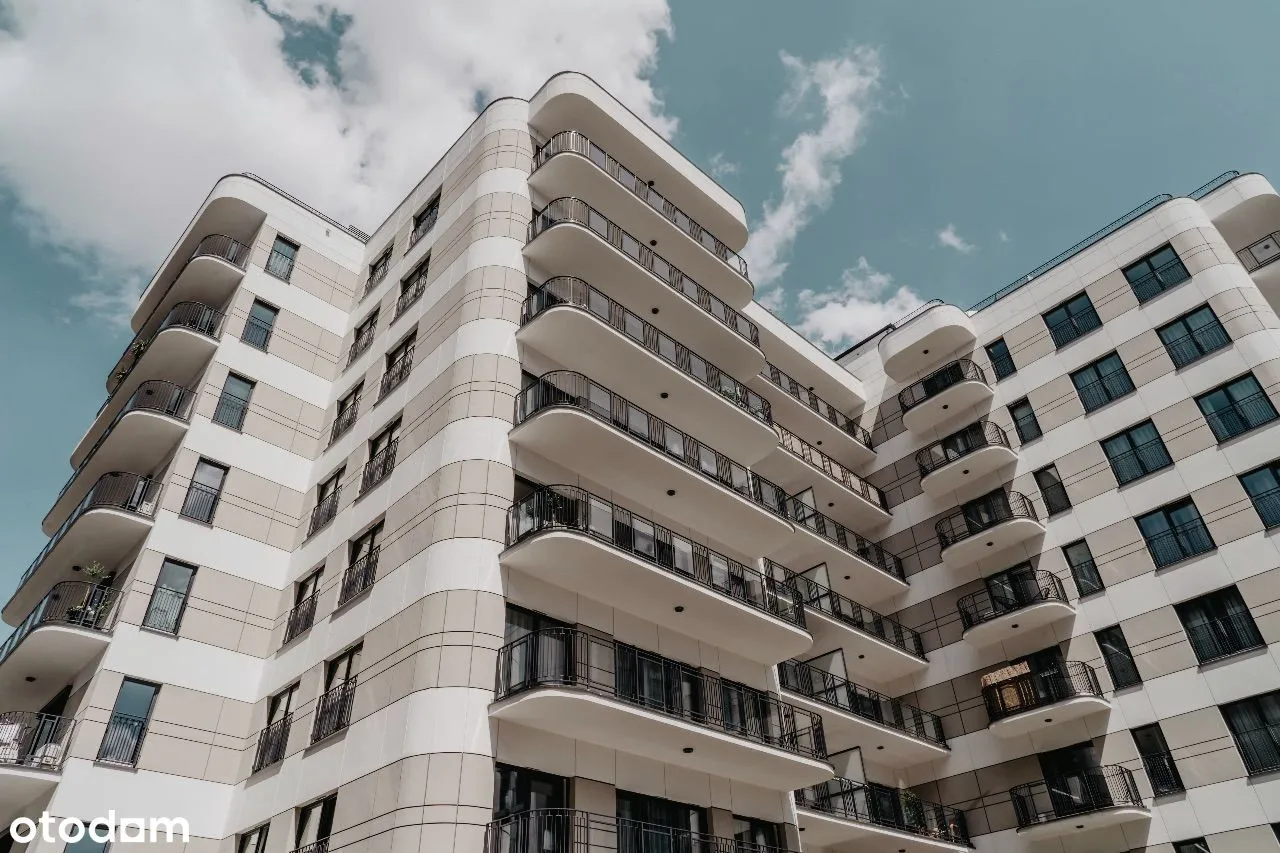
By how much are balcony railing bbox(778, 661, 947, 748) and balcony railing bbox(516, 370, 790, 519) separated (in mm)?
5851

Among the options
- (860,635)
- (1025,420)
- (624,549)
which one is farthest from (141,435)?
(1025,420)

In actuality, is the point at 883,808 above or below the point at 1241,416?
below

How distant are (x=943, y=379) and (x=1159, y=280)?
847 centimetres

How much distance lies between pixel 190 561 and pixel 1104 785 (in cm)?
2693

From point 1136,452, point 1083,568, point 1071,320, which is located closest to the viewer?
point 1083,568

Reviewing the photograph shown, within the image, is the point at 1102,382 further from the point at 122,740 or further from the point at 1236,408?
the point at 122,740

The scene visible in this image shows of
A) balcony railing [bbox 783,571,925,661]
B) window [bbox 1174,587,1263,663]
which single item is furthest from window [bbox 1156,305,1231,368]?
balcony railing [bbox 783,571,925,661]

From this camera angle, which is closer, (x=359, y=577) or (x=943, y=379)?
(x=359, y=577)

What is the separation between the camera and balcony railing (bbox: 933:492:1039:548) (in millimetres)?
30266

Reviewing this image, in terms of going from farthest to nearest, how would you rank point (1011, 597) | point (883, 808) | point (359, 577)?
point (1011, 597) → point (883, 808) → point (359, 577)

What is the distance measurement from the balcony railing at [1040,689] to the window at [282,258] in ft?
91.5

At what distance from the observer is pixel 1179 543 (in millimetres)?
26500

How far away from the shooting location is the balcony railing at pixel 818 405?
116 feet

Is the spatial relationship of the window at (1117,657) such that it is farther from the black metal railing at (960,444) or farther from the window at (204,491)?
the window at (204,491)
